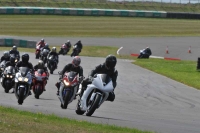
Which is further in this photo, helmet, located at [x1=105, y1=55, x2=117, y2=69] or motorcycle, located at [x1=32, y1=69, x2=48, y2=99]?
motorcycle, located at [x1=32, y1=69, x2=48, y2=99]

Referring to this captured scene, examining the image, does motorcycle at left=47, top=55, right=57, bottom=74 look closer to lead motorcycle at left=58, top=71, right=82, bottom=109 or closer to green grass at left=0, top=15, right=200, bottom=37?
lead motorcycle at left=58, top=71, right=82, bottom=109

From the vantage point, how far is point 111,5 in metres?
91.8

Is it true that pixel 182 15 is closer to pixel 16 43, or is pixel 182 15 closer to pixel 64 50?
pixel 16 43

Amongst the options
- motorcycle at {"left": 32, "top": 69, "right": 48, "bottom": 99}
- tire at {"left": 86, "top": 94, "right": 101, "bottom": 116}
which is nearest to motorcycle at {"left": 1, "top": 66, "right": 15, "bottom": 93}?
motorcycle at {"left": 32, "top": 69, "right": 48, "bottom": 99}

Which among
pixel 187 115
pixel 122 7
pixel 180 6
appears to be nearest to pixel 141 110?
pixel 187 115

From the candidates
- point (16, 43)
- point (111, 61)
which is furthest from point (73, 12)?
point (111, 61)

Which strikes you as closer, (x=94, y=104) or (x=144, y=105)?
(x=94, y=104)

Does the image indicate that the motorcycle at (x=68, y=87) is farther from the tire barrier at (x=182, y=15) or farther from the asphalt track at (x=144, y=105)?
the tire barrier at (x=182, y=15)

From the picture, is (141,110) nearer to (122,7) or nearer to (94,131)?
(94,131)

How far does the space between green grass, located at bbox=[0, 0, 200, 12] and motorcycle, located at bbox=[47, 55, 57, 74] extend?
51312mm

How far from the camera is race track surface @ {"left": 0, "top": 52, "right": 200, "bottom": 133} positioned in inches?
512

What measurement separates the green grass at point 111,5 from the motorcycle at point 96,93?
219 ft

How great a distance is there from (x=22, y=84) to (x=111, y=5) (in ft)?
250

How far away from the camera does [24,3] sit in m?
82.2
